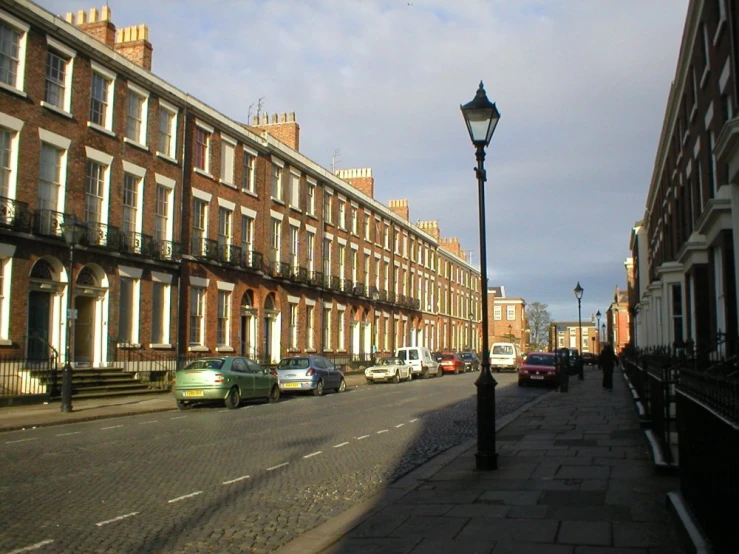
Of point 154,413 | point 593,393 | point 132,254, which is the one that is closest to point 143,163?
point 132,254

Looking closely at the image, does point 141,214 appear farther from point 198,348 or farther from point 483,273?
point 483,273

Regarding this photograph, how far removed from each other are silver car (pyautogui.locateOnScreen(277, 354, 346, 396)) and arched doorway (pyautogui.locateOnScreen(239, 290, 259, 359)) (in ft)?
26.3

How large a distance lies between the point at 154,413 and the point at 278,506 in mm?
13055

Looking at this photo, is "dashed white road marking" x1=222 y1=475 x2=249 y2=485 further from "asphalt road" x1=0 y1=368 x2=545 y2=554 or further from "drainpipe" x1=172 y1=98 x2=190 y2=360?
"drainpipe" x1=172 y1=98 x2=190 y2=360

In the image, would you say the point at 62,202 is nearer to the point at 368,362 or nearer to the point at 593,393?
the point at 593,393

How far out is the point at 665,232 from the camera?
3556 cm

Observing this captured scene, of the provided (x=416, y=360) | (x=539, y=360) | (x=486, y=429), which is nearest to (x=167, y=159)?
(x=539, y=360)

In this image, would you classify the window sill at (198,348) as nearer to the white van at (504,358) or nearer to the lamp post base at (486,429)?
the lamp post base at (486,429)

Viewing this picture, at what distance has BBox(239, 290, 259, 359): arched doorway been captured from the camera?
35812 mm

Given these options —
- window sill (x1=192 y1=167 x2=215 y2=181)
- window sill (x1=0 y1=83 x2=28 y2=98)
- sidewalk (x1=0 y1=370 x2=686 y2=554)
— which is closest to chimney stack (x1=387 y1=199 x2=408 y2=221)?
window sill (x1=192 y1=167 x2=215 y2=181)

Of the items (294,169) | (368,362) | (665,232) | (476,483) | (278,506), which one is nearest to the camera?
(278,506)

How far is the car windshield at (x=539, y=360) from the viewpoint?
1344 inches

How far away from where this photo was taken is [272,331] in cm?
3888

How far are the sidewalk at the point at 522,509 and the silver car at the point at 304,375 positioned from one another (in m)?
14.9
